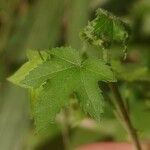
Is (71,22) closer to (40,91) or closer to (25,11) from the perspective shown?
(25,11)

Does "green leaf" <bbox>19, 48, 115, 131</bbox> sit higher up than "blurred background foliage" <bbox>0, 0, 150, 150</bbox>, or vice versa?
"blurred background foliage" <bbox>0, 0, 150, 150</bbox>

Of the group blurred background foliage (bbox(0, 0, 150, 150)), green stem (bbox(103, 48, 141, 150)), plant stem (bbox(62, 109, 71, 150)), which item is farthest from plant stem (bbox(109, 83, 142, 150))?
plant stem (bbox(62, 109, 71, 150))

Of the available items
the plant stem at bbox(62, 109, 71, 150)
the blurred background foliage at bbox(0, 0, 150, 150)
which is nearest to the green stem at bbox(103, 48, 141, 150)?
the blurred background foliage at bbox(0, 0, 150, 150)

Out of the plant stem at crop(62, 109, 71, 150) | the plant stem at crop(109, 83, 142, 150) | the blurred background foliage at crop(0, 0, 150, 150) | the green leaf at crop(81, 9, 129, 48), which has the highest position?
the blurred background foliage at crop(0, 0, 150, 150)

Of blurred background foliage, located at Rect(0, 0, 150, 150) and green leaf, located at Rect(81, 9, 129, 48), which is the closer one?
green leaf, located at Rect(81, 9, 129, 48)

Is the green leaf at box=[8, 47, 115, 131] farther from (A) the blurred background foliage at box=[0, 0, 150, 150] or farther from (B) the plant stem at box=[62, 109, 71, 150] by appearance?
(B) the plant stem at box=[62, 109, 71, 150]

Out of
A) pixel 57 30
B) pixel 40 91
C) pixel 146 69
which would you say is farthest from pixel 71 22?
pixel 40 91
